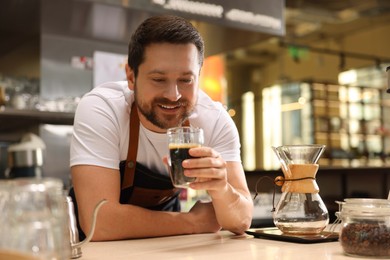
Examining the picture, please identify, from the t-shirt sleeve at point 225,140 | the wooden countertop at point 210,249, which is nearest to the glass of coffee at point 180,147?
the wooden countertop at point 210,249

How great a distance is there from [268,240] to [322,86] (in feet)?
35.2

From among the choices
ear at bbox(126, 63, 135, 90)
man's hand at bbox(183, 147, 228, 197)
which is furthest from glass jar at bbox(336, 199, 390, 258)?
ear at bbox(126, 63, 135, 90)

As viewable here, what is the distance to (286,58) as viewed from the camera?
13.5 m

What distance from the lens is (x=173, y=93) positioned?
1865 millimetres

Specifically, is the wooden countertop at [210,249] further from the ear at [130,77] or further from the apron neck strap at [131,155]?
the ear at [130,77]

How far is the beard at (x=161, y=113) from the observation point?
190 cm

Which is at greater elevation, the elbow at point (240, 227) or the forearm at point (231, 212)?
the forearm at point (231, 212)

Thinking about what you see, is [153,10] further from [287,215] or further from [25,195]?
[25,195]

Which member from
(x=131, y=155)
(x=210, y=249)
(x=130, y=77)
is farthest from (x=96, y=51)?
(x=210, y=249)

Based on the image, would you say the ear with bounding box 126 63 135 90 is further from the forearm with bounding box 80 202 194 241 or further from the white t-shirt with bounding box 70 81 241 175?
the forearm with bounding box 80 202 194 241

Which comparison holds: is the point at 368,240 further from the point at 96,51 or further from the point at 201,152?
the point at 96,51

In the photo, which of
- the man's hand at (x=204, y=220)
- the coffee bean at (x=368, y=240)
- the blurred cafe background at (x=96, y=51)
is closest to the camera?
the coffee bean at (x=368, y=240)

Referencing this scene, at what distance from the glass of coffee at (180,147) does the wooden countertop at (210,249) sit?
0.19 metres

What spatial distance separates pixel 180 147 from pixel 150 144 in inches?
23.3
